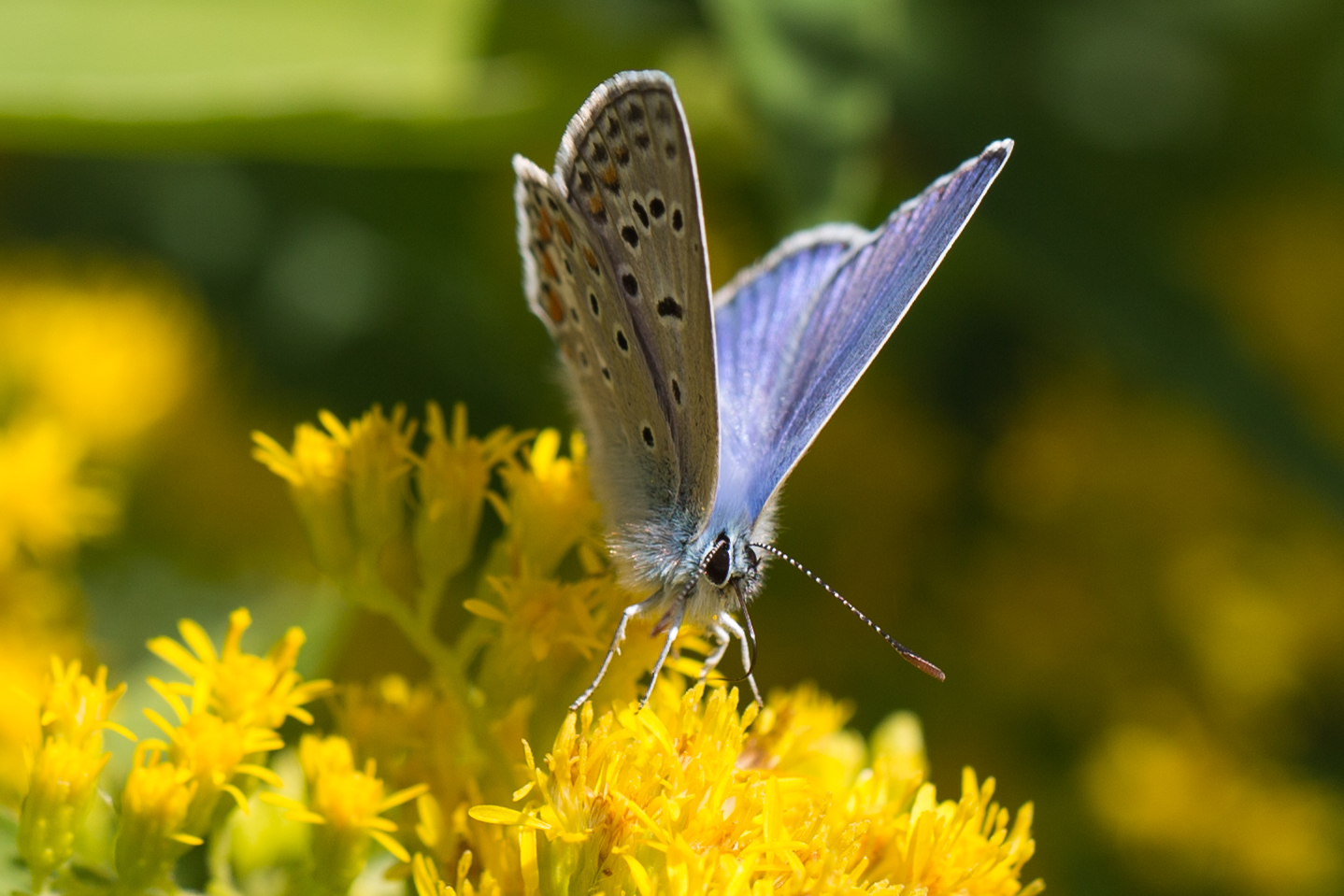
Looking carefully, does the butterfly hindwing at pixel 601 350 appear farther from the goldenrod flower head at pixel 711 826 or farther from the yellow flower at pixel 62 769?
the yellow flower at pixel 62 769

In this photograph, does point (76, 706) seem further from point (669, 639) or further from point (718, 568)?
point (718, 568)

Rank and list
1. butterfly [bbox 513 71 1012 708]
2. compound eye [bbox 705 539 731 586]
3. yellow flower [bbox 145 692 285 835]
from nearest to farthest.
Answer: yellow flower [bbox 145 692 285 835] → butterfly [bbox 513 71 1012 708] → compound eye [bbox 705 539 731 586]

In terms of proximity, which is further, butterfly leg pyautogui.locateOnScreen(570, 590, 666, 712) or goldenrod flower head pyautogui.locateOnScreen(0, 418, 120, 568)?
goldenrod flower head pyautogui.locateOnScreen(0, 418, 120, 568)

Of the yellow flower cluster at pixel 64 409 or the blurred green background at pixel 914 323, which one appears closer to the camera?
the yellow flower cluster at pixel 64 409

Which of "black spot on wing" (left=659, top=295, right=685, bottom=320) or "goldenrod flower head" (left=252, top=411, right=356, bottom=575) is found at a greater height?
"black spot on wing" (left=659, top=295, right=685, bottom=320)

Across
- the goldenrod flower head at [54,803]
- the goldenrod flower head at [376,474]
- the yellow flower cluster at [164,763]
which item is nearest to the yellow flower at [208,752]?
the yellow flower cluster at [164,763]

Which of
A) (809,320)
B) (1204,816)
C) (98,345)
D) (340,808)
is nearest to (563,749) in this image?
(340,808)

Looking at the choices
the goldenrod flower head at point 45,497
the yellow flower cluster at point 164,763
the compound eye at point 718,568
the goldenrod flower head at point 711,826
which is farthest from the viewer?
the goldenrod flower head at point 45,497

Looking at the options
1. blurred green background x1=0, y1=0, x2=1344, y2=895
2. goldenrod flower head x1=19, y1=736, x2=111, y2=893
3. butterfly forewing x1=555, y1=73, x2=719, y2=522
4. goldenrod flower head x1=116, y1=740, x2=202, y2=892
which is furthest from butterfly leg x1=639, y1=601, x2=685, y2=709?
blurred green background x1=0, y1=0, x2=1344, y2=895

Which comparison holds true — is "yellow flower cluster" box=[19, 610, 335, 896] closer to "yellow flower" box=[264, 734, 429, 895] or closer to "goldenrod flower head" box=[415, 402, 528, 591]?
"yellow flower" box=[264, 734, 429, 895]
